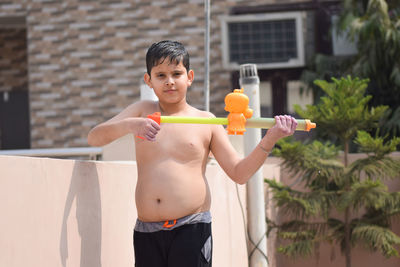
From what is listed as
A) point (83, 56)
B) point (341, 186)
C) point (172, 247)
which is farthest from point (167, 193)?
point (83, 56)

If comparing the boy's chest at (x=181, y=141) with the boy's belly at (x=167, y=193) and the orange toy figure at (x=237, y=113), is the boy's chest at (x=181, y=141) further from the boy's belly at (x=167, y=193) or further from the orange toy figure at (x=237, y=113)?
the orange toy figure at (x=237, y=113)

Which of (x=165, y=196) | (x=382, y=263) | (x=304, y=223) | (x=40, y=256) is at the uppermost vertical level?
(x=165, y=196)

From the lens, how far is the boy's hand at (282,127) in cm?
190

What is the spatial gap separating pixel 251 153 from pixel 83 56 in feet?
24.8

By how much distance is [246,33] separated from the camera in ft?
28.3

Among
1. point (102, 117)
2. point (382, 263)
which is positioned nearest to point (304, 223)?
point (382, 263)

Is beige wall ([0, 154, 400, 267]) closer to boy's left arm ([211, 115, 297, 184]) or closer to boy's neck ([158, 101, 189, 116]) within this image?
boy's neck ([158, 101, 189, 116])

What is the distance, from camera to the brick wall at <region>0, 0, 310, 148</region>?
9.16m

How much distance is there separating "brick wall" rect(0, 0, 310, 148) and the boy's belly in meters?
7.02

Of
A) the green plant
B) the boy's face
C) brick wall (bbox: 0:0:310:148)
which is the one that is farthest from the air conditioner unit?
the boy's face

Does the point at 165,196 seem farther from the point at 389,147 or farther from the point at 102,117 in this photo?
the point at 102,117

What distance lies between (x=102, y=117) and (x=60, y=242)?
7.41m

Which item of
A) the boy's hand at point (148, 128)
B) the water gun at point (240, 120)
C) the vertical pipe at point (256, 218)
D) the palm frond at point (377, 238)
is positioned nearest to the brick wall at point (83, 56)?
the palm frond at point (377, 238)

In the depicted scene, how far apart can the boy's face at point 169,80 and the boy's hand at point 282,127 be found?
35 centimetres
